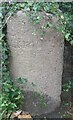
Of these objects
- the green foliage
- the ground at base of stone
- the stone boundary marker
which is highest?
the stone boundary marker

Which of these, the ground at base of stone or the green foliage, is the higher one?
the green foliage

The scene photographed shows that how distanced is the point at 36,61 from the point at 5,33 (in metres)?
0.46

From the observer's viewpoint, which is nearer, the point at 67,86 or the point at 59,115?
the point at 59,115

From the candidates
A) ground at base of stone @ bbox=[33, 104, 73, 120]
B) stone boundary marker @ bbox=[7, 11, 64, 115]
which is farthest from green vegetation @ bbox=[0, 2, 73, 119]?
ground at base of stone @ bbox=[33, 104, 73, 120]

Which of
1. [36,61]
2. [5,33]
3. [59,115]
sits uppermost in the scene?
[5,33]

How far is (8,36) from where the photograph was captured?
12.0ft

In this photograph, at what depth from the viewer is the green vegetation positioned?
3434 mm

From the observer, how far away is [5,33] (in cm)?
367

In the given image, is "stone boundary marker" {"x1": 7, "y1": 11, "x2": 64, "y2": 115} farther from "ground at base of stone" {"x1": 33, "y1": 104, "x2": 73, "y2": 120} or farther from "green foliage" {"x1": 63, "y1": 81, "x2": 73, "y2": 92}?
"green foliage" {"x1": 63, "y1": 81, "x2": 73, "y2": 92}

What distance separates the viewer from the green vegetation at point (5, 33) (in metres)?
3.43

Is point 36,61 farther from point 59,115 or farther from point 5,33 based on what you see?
point 59,115

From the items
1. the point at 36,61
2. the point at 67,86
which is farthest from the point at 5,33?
the point at 67,86

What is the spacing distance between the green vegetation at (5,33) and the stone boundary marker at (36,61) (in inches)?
2.7

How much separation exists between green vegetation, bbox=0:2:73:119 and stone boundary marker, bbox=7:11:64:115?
0.22 feet
